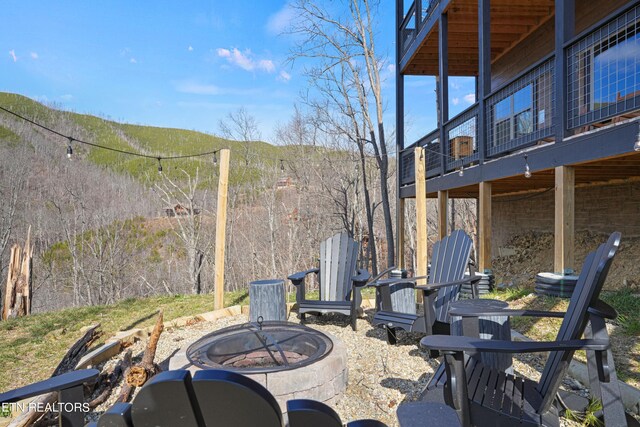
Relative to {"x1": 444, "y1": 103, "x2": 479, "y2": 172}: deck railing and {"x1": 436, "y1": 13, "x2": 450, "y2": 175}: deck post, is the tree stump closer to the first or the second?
{"x1": 444, "y1": 103, "x2": 479, "y2": 172}: deck railing

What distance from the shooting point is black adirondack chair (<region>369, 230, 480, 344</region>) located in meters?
3.04

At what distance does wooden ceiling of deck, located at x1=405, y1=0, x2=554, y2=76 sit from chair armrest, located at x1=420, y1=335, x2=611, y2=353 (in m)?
6.70

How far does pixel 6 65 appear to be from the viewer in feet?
78.1

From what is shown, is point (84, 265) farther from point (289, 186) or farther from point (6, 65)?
point (6, 65)

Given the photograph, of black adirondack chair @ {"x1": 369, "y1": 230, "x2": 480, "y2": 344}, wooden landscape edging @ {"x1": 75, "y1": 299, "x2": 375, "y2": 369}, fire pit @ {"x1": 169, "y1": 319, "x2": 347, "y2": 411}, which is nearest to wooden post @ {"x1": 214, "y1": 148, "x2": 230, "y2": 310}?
wooden landscape edging @ {"x1": 75, "y1": 299, "x2": 375, "y2": 369}

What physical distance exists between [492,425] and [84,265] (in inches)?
841

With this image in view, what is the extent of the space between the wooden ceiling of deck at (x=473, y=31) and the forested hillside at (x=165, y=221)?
7009 millimetres

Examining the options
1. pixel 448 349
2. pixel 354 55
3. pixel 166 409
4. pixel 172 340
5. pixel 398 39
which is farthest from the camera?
pixel 354 55

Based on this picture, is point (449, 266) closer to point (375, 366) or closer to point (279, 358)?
point (375, 366)

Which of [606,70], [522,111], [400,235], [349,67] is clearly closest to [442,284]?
[606,70]

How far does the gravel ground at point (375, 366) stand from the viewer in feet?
8.33

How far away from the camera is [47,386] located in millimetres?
1271

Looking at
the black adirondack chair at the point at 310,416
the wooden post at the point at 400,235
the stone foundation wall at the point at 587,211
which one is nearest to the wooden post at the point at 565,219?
the stone foundation wall at the point at 587,211

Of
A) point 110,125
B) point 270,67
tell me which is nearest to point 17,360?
point 270,67
